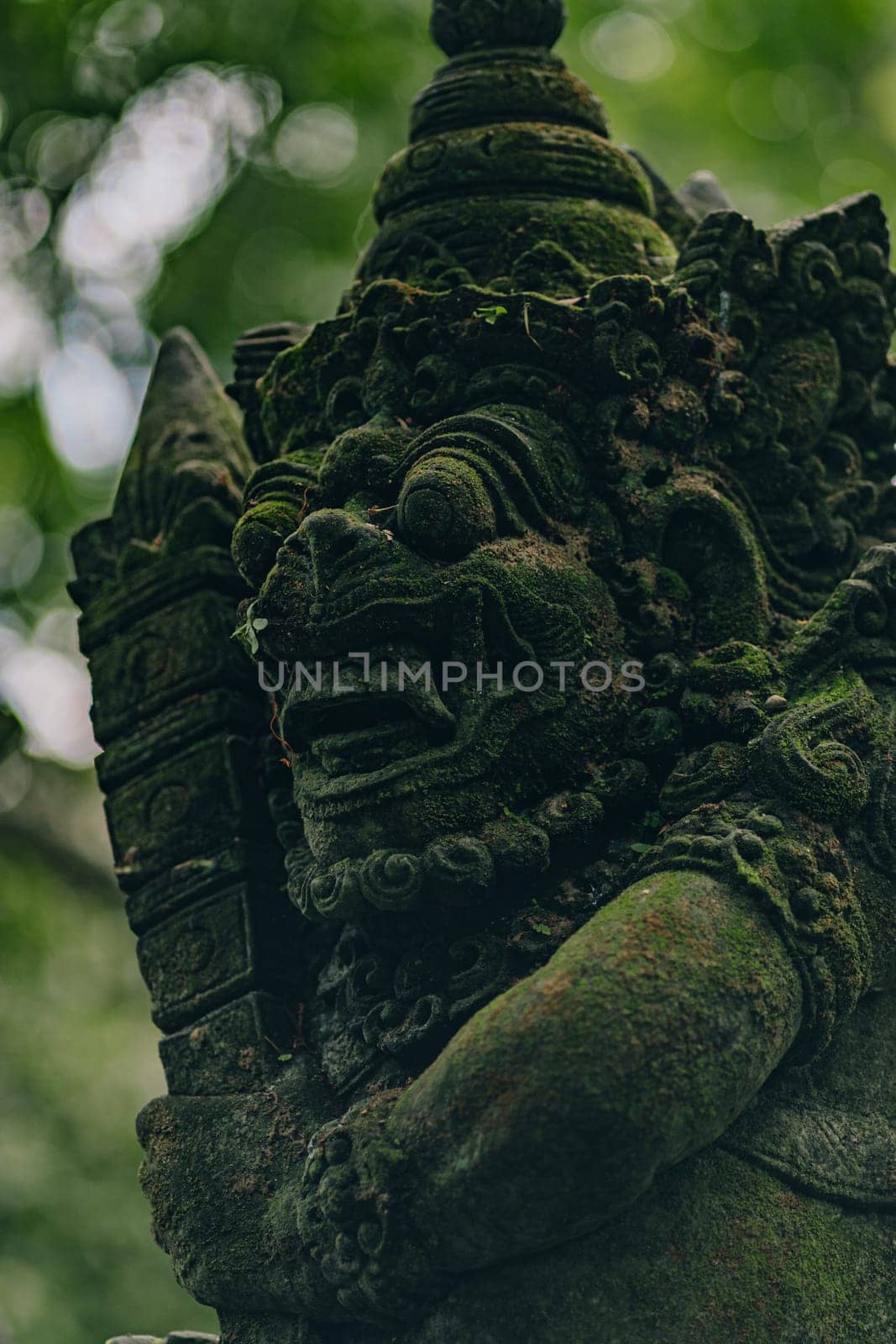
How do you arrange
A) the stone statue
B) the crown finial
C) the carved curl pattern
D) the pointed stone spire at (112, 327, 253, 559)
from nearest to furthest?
the stone statue → the carved curl pattern → the pointed stone spire at (112, 327, 253, 559) → the crown finial

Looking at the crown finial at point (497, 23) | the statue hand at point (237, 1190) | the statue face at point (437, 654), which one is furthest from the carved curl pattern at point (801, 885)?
the crown finial at point (497, 23)

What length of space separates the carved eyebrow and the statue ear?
1220 mm

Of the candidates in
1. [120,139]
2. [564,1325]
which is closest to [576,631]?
[564,1325]

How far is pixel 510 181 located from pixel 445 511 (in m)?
1.54

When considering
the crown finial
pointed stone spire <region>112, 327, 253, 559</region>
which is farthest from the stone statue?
the crown finial

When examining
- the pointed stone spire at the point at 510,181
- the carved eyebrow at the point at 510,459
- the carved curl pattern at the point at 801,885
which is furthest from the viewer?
the pointed stone spire at the point at 510,181

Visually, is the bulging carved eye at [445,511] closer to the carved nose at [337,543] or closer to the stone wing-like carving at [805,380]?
the carved nose at [337,543]

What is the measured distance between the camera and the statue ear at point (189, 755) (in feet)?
15.5

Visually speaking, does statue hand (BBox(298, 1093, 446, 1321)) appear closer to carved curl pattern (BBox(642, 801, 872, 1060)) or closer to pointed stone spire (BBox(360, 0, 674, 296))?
carved curl pattern (BBox(642, 801, 872, 1060))

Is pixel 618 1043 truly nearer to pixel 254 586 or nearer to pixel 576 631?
pixel 576 631

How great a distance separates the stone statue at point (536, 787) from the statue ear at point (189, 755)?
0.06ft

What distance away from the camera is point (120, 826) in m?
5.16

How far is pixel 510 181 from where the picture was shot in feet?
16.6

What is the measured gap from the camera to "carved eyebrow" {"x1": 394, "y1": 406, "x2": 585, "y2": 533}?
4215mm
